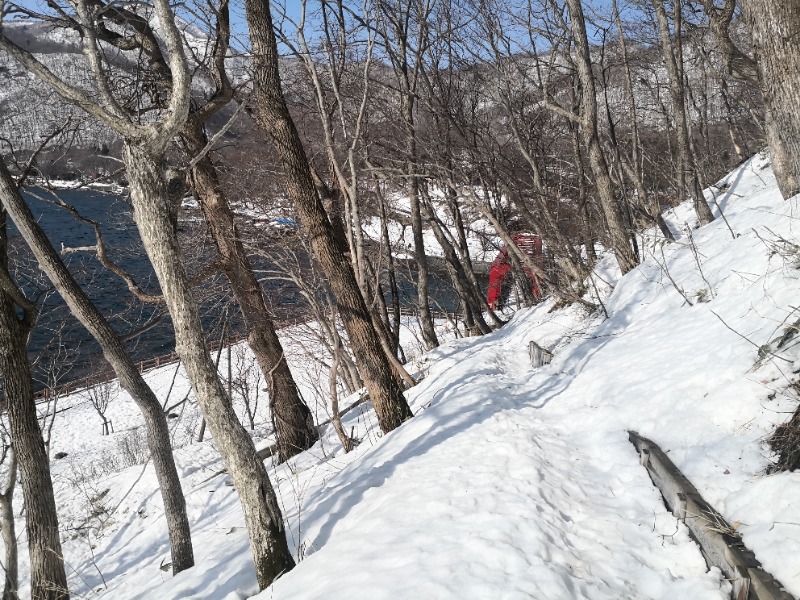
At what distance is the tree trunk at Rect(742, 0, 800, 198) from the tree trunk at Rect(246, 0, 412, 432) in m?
4.36

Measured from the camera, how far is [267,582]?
3688mm

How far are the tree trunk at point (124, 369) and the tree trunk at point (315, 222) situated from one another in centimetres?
226

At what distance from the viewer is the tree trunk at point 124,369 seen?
5340 mm

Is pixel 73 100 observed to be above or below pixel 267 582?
above

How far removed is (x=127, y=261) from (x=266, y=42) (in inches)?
995

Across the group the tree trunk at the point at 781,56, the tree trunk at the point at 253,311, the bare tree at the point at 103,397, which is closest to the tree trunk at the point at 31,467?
the tree trunk at the point at 253,311

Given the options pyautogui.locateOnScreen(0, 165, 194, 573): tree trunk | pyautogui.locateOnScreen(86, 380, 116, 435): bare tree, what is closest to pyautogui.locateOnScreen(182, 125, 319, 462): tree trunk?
pyautogui.locateOnScreen(0, 165, 194, 573): tree trunk

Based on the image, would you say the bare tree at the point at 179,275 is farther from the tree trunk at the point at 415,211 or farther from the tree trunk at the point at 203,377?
the tree trunk at the point at 415,211

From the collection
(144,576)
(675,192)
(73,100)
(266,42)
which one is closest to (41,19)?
(266,42)

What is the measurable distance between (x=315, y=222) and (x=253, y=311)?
2404mm

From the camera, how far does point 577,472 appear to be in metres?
4.23

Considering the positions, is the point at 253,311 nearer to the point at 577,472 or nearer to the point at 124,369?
the point at 124,369

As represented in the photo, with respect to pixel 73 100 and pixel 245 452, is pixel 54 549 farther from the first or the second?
pixel 73 100

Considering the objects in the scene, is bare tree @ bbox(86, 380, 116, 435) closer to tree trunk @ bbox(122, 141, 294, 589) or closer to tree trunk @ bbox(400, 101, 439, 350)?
tree trunk @ bbox(400, 101, 439, 350)
